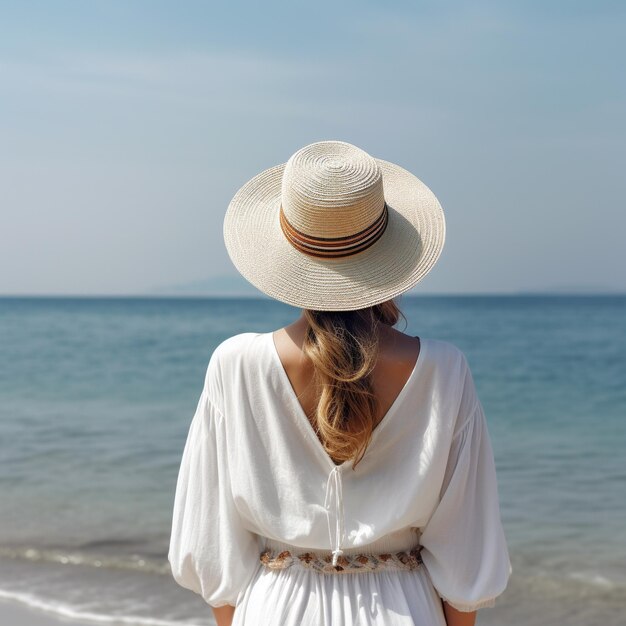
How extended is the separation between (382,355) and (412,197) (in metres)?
0.33

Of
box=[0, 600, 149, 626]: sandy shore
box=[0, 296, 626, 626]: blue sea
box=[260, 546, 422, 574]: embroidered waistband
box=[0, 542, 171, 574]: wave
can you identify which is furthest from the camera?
box=[0, 542, 171, 574]: wave

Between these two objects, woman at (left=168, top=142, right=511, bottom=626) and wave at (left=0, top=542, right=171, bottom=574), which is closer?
woman at (left=168, top=142, right=511, bottom=626)

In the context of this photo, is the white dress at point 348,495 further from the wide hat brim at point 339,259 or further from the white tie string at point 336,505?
the wide hat brim at point 339,259

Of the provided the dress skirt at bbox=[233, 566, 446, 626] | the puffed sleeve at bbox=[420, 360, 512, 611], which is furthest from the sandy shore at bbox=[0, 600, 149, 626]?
the puffed sleeve at bbox=[420, 360, 512, 611]

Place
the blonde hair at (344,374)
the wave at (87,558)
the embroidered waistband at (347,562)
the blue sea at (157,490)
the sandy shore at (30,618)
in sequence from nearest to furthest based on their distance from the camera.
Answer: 1. the blonde hair at (344,374)
2. the embroidered waistband at (347,562)
3. the sandy shore at (30,618)
4. the blue sea at (157,490)
5. the wave at (87,558)

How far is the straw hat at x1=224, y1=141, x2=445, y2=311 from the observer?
1.69 meters

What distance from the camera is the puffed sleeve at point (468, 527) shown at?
1800mm

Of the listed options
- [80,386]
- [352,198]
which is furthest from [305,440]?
[80,386]

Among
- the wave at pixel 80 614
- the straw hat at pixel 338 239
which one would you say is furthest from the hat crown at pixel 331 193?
the wave at pixel 80 614

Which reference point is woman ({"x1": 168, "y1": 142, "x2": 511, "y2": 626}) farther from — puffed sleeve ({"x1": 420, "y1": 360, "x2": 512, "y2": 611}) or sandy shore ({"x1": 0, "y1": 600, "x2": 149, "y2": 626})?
sandy shore ({"x1": 0, "y1": 600, "x2": 149, "y2": 626})

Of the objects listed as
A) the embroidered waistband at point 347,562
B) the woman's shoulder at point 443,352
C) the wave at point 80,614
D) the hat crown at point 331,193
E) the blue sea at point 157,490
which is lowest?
the blue sea at point 157,490

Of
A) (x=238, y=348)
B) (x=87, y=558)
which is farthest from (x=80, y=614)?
(x=238, y=348)

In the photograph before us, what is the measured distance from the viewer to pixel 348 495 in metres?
1.75

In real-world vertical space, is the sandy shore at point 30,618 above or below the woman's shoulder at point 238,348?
below
